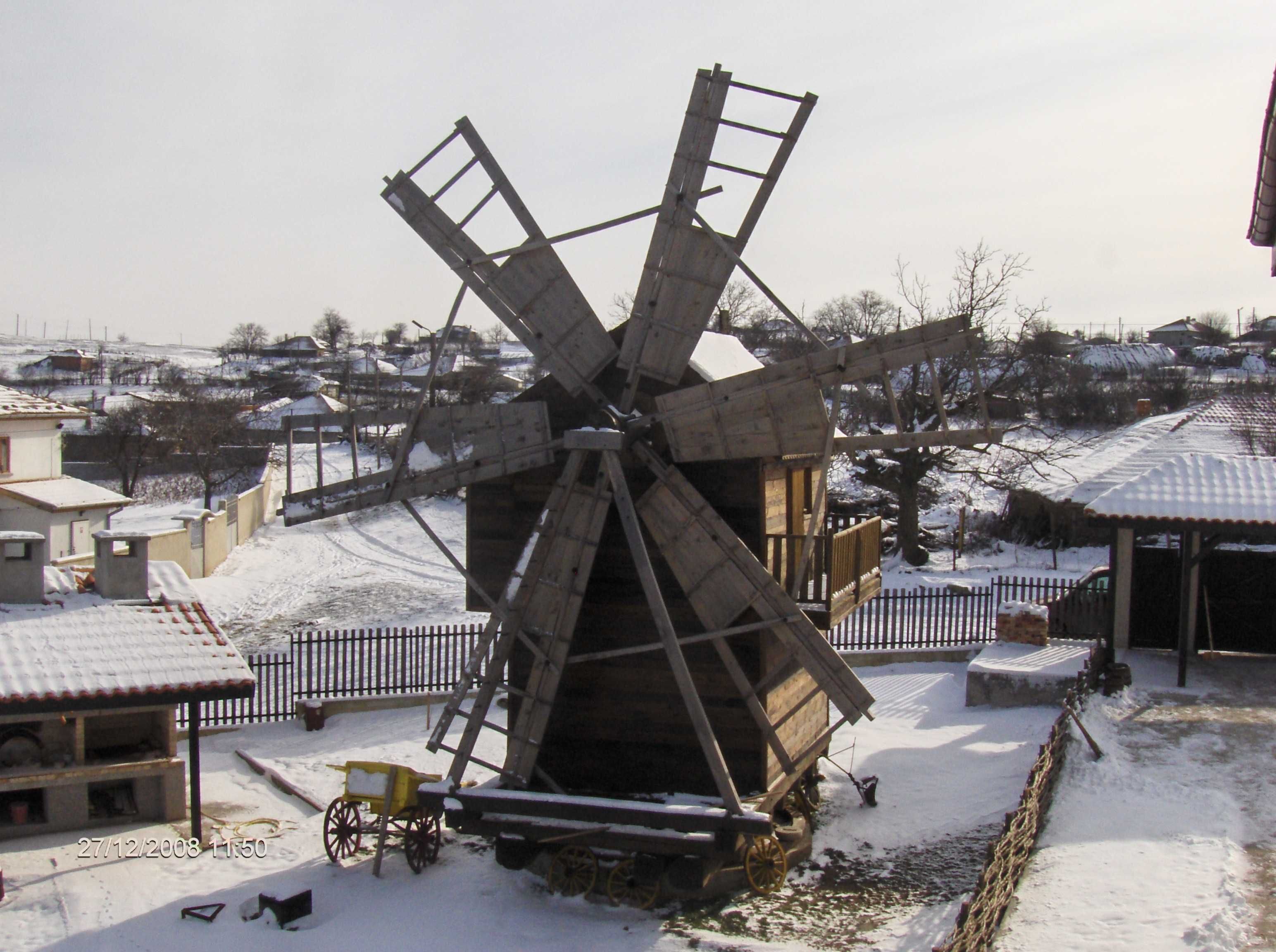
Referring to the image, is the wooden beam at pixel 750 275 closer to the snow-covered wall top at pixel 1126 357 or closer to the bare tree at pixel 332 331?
the snow-covered wall top at pixel 1126 357

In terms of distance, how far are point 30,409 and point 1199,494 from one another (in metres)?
27.6

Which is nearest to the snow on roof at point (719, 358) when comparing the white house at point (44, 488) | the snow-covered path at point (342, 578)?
the snow-covered path at point (342, 578)

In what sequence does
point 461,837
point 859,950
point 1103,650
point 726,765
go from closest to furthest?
point 859,950 → point 726,765 → point 461,837 → point 1103,650

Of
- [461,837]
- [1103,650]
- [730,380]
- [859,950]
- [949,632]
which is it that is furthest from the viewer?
[949,632]

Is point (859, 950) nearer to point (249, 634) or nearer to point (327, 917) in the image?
point (327, 917)

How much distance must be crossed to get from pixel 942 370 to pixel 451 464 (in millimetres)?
22568

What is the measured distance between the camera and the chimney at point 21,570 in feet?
39.7

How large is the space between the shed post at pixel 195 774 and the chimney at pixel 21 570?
2508 mm

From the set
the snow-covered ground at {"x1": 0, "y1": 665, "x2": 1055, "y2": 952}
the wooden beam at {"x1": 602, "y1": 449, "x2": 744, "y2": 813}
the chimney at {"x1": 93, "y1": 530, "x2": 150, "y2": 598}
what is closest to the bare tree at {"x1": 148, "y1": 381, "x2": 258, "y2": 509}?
the chimney at {"x1": 93, "y1": 530, "x2": 150, "y2": 598}

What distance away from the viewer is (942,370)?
96.8ft

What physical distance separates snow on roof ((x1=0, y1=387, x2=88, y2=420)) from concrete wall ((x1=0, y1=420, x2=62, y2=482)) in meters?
0.39

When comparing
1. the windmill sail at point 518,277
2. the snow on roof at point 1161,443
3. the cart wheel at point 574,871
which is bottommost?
the cart wheel at point 574,871

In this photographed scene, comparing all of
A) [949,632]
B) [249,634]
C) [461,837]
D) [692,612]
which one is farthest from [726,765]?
[249,634]

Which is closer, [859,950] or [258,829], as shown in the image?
[859,950]
